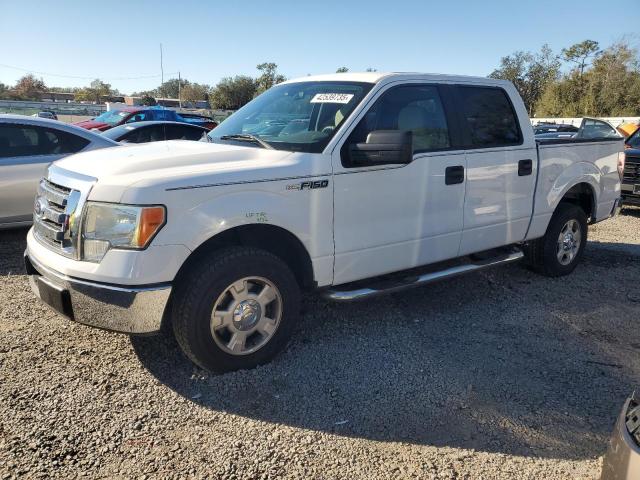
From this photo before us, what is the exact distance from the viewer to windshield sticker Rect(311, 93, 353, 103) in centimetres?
400

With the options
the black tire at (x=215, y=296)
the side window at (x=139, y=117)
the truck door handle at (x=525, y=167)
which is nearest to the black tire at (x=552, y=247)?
the truck door handle at (x=525, y=167)

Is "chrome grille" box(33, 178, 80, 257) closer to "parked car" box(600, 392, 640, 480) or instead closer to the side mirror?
the side mirror

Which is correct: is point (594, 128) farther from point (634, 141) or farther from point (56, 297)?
point (56, 297)

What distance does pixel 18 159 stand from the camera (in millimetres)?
6086

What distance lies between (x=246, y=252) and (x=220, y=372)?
814 millimetres

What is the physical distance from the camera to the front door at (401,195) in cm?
378

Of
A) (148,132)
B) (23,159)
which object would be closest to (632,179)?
(148,132)

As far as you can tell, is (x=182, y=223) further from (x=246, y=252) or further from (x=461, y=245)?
(x=461, y=245)

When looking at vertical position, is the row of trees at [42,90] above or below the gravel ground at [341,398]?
above

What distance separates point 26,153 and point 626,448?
6486 millimetres

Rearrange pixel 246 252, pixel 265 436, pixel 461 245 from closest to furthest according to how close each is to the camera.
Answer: pixel 265 436 < pixel 246 252 < pixel 461 245

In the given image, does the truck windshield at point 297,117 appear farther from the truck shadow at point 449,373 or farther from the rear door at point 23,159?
the rear door at point 23,159

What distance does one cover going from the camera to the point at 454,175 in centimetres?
436

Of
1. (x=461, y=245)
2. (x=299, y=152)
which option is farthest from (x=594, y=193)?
(x=299, y=152)
